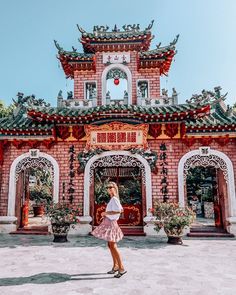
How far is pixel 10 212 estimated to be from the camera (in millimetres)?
9367

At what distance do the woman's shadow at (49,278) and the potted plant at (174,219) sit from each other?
12.2ft

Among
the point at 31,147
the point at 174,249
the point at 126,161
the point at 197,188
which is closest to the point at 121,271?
the point at 174,249

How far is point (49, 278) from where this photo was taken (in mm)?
4250

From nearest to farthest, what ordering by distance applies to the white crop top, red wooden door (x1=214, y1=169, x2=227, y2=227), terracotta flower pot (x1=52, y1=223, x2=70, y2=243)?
the white crop top → terracotta flower pot (x1=52, y1=223, x2=70, y2=243) → red wooden door (x1=214, y1=169, x2=227, y2=227)

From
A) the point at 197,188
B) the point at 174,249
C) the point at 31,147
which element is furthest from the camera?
the point at 197,188

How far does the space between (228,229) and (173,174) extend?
9.15 feet

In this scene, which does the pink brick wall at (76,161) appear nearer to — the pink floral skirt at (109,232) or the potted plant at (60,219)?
the potted plant at (60,219)

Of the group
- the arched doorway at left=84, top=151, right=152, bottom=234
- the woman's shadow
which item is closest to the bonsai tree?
the arched doorway at left=84, top=151, right=152, bottom=234

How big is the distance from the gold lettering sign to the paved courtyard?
3.45 meters

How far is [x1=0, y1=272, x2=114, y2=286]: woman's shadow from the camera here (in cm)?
404

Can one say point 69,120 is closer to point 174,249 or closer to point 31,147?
point 31,147

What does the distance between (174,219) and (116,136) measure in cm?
366

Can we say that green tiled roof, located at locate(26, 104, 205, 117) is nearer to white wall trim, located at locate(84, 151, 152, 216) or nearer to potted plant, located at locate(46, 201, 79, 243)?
white wall trim, located at locate(84, 151, 152, 216)

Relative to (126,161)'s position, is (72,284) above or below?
below
